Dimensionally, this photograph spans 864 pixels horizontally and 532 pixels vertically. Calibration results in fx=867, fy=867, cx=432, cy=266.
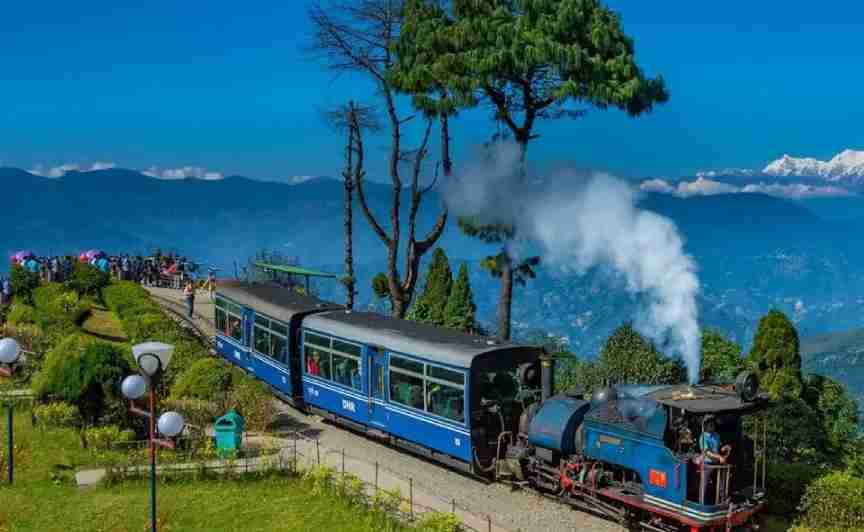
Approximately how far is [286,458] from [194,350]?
26.5 feet

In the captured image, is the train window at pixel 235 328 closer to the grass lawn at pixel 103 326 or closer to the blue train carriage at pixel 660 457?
the grass lawn at pixel 103 326

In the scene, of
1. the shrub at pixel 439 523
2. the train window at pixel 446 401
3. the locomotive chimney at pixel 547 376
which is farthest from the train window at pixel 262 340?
the shrub at pixel 439 523

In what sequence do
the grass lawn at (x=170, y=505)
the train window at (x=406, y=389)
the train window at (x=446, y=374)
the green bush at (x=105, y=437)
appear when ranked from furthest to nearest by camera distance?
1. the green bush at (x=105, y=437)
2. the train window at (x=406, y=389)
3. the train window at (x=446, y=374)
4. the grass lawn at (x=170, y=505)

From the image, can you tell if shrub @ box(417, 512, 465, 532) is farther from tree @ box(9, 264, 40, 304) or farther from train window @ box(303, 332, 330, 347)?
tree @ box(9, 264, 40, 304)

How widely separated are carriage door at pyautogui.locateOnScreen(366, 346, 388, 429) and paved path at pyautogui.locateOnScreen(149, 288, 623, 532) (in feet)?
3.03

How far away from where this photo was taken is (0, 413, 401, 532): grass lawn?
15828 mm

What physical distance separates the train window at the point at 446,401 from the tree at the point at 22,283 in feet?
76.7

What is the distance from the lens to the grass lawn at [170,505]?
15.8 m

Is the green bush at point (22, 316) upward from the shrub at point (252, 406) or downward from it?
upward

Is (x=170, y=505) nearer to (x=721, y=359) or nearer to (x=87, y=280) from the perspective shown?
(x=721, y=359)

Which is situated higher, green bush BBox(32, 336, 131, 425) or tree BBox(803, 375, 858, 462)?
green bush BBox(32, 336, 131, 425)

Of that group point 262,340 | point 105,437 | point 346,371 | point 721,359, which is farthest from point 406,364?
point 721,359

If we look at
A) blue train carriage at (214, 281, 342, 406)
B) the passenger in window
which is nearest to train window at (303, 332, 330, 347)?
the passenger in window

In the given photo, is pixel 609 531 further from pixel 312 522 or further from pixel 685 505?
pixel 312 522
